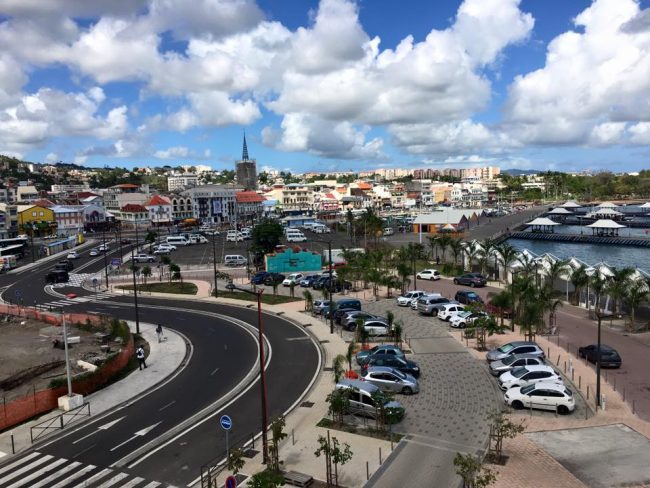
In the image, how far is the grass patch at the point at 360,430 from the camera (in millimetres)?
20188

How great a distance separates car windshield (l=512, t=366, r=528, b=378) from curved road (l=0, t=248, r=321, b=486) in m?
10.7

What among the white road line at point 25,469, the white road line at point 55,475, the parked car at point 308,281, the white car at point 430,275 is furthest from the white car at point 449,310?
the white road line at point 25,469

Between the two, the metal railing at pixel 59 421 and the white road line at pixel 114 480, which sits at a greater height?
the white road line at pixel 114 480

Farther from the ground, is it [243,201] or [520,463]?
[243,201]

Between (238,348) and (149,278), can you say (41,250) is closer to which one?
(149,278)

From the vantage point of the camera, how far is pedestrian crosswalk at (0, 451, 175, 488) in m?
17.4

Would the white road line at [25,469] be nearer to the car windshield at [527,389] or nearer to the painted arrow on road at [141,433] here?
the painted arrow on road at [141,433]

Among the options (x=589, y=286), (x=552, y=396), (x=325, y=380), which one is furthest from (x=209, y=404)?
(x=589, y=286)

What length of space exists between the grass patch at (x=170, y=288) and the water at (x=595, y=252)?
63.1 meters

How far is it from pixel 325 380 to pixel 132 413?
9.87 m

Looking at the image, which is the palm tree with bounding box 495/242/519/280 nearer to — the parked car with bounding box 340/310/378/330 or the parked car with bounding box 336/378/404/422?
the parked car with bounding box 340/310/378/330

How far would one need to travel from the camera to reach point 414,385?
24.9 meters

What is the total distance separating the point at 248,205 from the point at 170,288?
99.8 m

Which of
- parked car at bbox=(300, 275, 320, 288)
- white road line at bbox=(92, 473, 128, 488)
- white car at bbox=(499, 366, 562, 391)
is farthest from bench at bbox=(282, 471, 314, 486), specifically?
parked car at bbox=(300, 275, 320, 288)
